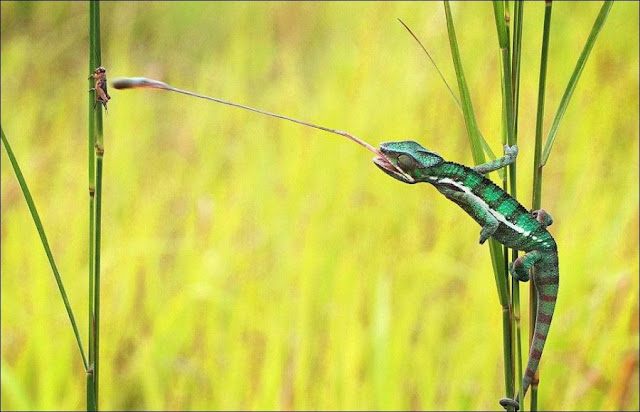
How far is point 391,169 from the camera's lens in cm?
68

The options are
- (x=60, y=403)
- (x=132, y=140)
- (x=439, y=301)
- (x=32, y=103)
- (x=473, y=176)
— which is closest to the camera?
(x=473, y=176)

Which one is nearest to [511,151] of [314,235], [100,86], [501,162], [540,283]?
[501,162]

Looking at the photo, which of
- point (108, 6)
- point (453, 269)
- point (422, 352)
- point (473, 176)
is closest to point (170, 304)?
point (422, 352)

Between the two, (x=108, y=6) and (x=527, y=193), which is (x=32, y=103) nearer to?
(x=108, y=6)

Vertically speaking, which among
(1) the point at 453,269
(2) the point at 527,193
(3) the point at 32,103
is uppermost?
(3) the point at 32,103

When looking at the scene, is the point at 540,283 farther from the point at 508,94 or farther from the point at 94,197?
the point at 94,197

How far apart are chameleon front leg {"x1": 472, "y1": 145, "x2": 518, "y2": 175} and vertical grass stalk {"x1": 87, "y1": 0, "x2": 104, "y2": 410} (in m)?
0.31

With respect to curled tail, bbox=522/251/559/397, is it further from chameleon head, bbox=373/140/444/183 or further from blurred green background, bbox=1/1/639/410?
blurred green background, bbox=1/1/639/410

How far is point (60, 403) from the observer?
2059 mm

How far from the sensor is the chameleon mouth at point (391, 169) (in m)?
0.68

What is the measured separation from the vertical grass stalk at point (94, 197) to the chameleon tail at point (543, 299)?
0.37 metres

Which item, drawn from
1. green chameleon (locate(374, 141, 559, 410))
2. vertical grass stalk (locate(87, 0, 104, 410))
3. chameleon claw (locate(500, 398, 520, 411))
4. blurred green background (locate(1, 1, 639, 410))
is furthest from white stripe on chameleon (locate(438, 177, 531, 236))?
blurred green background (locate(1, 1, 639, 410))

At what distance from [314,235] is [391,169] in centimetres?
174

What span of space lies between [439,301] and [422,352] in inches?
13.6
